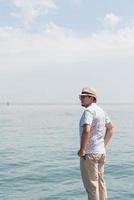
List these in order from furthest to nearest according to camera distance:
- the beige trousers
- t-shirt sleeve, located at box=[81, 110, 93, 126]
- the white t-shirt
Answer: the beige trousers
the white t-shirt
t-shirt sleeve, located at box=[81, 110, 93, 126]

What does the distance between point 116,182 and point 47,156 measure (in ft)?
33.9

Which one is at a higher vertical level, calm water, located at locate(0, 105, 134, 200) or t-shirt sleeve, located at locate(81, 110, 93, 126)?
t-shirt sleeve, located at locate(81, 110, 93, 126)

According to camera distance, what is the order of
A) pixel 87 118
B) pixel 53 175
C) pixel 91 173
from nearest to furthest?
pixel 87 118 → pixel 91 173 → pixel 53 175

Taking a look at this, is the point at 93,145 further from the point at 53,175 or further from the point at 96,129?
the point at 53,175

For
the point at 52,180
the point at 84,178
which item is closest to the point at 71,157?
the point at 52,180

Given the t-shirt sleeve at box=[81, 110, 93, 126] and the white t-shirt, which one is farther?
the white t-shirt

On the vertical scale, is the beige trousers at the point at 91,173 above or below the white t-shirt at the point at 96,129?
below

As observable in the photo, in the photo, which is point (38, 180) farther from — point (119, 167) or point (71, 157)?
point (71, 157)

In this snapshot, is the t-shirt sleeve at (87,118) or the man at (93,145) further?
the man at (93,145)

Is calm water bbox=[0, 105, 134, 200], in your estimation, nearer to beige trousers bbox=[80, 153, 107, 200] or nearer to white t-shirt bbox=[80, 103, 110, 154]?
beige trousers bbox=[80, 153, 107, 200]

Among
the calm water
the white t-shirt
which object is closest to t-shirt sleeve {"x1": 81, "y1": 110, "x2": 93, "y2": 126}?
the white t-shirt

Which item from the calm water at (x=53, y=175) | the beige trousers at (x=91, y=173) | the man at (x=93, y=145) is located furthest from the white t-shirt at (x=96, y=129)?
the calm water at (x=53, y=175)

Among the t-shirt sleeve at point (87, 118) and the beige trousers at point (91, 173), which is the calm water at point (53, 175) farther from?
the t-shirt sleeve at point (87, 118)

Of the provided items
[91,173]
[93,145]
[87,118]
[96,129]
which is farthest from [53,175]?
[87,118]
